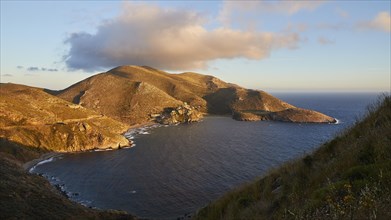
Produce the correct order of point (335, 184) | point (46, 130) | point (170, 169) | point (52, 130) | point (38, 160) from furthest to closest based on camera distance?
1. point (52, 130)
2. point (46, 130)
3. point (38, 160)
4. point (170, 169)
5. point (335, 184)

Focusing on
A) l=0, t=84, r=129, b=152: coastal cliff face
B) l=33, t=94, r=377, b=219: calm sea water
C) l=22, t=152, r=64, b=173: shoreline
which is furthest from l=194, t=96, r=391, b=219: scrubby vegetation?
l=0, t=84, r=129, b=152: coastal cliff face

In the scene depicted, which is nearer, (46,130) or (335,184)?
(335,184)

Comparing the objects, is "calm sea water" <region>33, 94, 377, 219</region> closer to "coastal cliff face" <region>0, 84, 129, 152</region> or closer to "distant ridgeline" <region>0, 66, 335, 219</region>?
"distant ridgeline" <region>0, 66, 335, 219</region>

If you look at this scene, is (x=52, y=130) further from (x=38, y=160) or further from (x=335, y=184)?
(x=335, y=184)

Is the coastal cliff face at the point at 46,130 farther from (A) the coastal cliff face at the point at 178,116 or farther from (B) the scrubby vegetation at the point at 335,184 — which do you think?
(B) the scrubby vegetation at the point at 335,184

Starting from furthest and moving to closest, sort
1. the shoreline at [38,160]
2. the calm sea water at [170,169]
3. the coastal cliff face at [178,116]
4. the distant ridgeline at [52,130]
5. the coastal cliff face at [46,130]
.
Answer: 1. the coastal cliff face at [178,116]
2. the coastal cliff face at [46,130]
3. the shoreline at [38,160]
4. the calm sea water at [170,169]
5. the distant ridgeline at [52,130]

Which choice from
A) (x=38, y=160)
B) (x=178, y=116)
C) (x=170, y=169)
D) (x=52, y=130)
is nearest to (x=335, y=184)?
(x=170, y=169)

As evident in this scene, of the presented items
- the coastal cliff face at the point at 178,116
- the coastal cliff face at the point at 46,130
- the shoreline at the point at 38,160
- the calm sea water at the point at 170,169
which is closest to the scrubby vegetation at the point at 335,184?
the calm sea water at the point at 170,169
